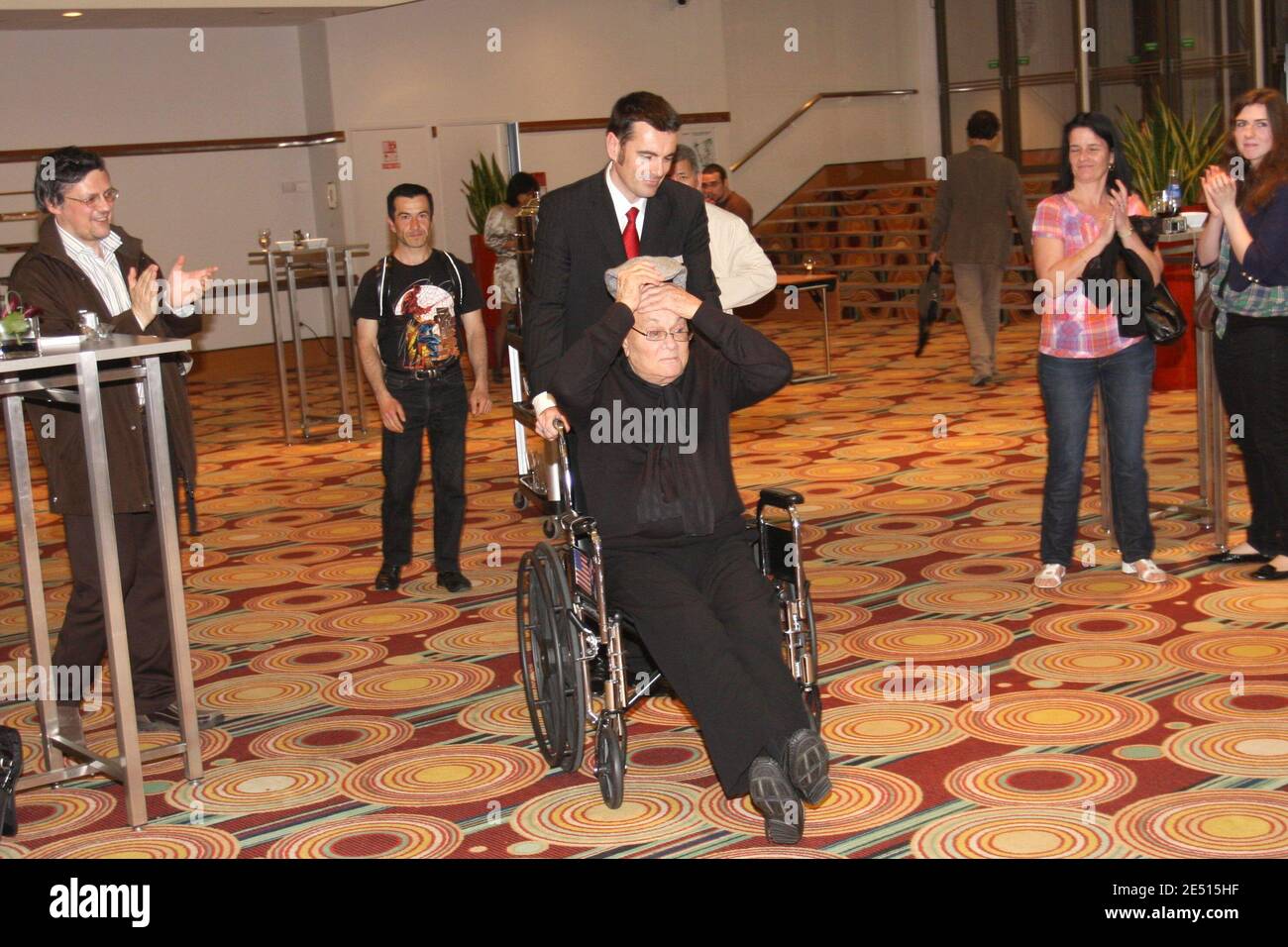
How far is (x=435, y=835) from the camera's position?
329cm

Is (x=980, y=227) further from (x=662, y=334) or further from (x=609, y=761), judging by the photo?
(x=609, y=761)

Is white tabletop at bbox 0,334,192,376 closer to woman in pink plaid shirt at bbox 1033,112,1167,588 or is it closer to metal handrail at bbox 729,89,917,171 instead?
woman in pink plaid shirt at bbox 1033,112,1167,588

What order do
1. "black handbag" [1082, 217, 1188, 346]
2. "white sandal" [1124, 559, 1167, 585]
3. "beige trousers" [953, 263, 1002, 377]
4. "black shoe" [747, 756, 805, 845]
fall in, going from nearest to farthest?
"black shoe" [747, 756, 805, 845], "black handbag" [1082, 217, 1188, 346], "white sandal" [1124, 559, 1167, 585], "beige trousers" [953, 263, 1002, 377]

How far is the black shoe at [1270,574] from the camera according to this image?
192 inches

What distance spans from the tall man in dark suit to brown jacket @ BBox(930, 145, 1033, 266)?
5837 mm

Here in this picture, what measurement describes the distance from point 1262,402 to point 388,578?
3.11 meters

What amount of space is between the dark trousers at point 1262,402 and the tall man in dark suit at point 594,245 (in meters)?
1.95

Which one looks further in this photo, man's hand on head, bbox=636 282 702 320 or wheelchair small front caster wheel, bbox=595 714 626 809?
man's hand on head, bbox=636 282 702 320

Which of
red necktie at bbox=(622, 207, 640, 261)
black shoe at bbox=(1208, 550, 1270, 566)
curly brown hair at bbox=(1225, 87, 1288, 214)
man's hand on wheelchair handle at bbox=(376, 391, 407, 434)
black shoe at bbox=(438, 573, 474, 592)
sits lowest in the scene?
black shoe at bbox=(1208, 550, 1270, 566)

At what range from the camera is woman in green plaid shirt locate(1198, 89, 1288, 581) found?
464 cm

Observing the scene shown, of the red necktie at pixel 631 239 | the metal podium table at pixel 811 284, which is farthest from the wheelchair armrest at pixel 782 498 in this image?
the metal podium table at pixel 811 284

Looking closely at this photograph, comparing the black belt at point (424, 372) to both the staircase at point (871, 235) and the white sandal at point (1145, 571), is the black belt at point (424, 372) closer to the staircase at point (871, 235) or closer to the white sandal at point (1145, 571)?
the white sandal at point (1145, 571)

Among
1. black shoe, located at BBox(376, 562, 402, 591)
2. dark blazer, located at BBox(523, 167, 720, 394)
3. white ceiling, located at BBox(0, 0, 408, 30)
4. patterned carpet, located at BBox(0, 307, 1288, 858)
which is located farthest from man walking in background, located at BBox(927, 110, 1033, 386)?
dark blazer, located at BBox(523, 167, 720, 394)

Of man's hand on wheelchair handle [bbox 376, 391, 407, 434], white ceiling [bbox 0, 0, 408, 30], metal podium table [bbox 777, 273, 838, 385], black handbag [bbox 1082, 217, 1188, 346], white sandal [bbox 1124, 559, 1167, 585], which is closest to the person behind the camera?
black handbag [bbox 1082, 217, 1188, 346]
